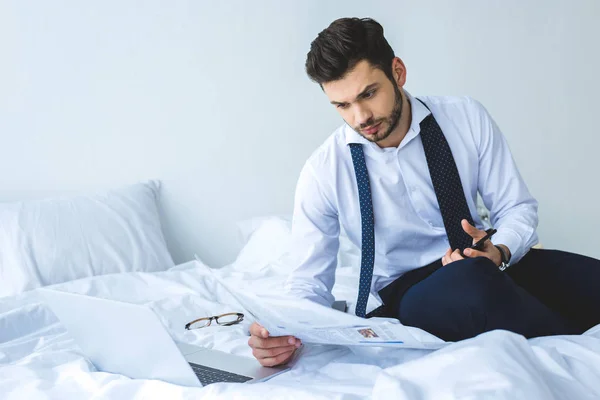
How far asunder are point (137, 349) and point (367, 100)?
0.83 metres

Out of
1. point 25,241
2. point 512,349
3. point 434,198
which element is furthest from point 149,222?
point 512,349

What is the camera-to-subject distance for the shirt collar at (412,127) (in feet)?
5.56

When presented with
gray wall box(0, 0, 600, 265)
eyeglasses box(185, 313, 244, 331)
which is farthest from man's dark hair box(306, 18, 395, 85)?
gray wall box(0, 0, 600, 265)

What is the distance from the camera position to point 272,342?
129 centimetres

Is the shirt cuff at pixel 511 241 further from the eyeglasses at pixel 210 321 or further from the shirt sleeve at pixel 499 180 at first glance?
the eyeglasses at pixel 210 321

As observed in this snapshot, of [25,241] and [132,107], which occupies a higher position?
[132,107]

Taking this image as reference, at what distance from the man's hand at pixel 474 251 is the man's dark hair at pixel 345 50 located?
→ 508 millimetres

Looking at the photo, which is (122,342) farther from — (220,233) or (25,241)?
(220,233)

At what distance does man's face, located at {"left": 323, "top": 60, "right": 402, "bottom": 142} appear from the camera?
1.61 metres

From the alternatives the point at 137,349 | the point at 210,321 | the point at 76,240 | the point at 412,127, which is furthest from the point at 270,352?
the point at 76,240

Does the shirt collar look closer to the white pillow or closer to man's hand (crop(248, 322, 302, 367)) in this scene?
man's hand (crop(248, 322, 302, 367))

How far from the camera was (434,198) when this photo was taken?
1.69 m

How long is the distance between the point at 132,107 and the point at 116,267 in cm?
75

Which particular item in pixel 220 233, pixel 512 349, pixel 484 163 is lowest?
pixel 220 233
